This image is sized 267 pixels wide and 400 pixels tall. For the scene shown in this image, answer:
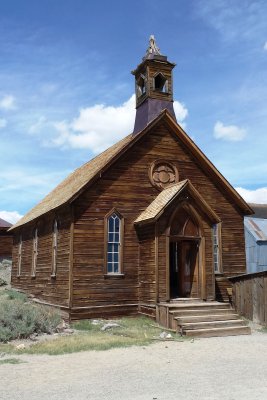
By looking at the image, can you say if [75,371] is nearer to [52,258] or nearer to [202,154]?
[52,258]

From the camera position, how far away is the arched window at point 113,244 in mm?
17469

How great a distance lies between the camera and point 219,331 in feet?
47.1

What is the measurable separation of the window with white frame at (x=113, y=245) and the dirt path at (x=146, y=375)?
566 centimetres

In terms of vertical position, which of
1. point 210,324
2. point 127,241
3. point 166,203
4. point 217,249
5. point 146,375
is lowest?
point 146,375

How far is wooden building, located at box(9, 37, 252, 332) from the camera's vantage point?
54.9 feet

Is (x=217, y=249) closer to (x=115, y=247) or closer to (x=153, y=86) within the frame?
(x=115, y=247)

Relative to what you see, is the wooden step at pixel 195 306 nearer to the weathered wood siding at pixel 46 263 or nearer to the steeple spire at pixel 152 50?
the weathered wood siding at pixel 46 263

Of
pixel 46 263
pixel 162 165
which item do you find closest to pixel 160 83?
pixel 162 165

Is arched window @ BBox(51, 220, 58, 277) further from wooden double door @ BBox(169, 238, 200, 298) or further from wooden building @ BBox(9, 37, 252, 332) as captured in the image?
wooden double door @ BBox(169, 238, 200, 298)

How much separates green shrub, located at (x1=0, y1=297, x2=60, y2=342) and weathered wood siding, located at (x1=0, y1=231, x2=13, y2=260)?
2478cm

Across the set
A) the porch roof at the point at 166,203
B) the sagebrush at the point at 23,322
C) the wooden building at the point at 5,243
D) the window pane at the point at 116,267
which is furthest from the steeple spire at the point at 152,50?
the wooden building at the point at 5,243

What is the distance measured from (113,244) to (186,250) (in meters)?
3.12

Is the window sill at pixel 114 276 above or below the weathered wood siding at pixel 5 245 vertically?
below

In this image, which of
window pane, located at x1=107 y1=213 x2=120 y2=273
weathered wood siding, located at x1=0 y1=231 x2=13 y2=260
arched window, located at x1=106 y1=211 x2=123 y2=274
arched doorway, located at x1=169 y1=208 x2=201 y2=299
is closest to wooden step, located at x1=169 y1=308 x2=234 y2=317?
arched doorway, located at x1=169 y1=208 x2=201 y2=299
